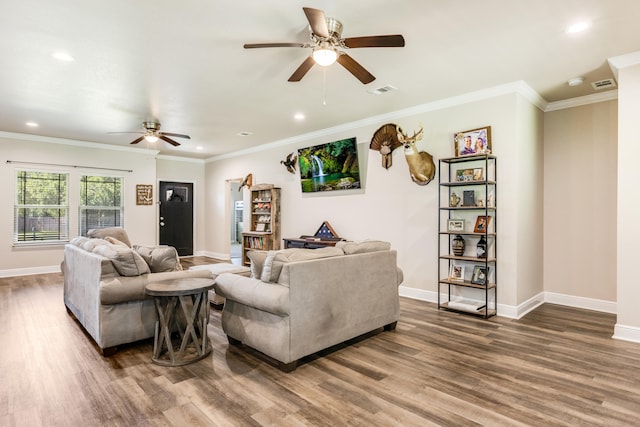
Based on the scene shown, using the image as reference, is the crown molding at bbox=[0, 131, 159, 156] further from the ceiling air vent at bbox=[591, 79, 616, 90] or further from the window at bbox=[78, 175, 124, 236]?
the ceiling air vent at bbox=[591, 79, 616, 90]

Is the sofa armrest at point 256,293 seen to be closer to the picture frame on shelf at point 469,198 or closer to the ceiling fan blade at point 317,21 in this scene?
the ceiling fan blade at point 317,21

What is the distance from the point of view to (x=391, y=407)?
7.29 ft

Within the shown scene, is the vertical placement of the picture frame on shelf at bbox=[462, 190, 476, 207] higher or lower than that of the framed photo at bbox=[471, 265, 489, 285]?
higher

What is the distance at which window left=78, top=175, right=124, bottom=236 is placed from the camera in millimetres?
7410

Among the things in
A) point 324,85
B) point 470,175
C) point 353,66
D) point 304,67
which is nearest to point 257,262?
point 304,67

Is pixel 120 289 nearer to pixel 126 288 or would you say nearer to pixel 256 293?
pixel 126 288

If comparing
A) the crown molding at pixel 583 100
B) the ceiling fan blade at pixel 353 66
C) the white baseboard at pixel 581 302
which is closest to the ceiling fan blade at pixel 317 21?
the ceiling fan blade at pixel 353 66

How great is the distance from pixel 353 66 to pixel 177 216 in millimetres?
7521

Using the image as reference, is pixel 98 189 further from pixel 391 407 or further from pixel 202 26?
pixel 391 407

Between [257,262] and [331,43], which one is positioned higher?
[331,43]

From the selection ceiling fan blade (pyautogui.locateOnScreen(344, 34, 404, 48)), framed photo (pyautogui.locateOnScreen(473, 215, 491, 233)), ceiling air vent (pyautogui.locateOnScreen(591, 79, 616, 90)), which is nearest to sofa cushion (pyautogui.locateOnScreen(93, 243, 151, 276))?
ceiling fan blade (pyautogui.locateOnScreen(344, 34, 404, 48))

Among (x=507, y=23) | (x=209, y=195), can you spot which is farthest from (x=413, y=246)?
(x=209, y=195)

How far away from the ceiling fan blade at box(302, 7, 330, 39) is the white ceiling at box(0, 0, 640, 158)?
280mm

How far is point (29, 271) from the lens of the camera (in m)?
6.80
